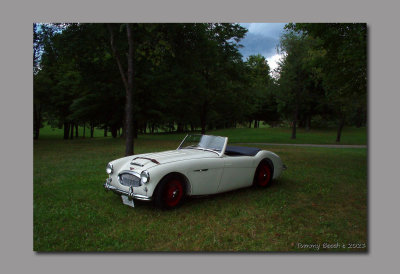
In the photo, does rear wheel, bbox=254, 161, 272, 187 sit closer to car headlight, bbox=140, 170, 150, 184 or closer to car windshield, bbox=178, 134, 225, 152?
car windshield, bbox=178, 134, 225, 152

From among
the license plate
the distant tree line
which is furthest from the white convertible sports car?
the distant tree line

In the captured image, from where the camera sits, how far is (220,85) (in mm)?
16359

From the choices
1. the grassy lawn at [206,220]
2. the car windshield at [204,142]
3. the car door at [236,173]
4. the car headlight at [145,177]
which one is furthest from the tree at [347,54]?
the car headlight at [145,177]

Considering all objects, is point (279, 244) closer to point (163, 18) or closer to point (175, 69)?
point (163, 18)

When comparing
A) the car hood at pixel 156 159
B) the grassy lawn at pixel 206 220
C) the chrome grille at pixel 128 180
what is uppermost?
the car hood at pixel 156 159

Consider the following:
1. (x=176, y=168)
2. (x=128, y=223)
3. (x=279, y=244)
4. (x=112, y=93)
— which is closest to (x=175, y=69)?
(x=112, y=93)

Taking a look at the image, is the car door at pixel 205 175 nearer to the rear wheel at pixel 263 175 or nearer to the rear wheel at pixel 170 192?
the rear wheel at pixel 170 192

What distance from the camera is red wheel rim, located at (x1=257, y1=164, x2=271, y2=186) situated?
5188 mm

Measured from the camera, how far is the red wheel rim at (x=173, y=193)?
3.82 meters

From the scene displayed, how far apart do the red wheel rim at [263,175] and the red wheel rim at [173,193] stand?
1931 mm

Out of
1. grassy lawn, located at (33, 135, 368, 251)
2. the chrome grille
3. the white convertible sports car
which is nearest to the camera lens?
grassy lawn, located at (33, 135, 368, 251)

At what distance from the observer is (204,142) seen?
5000 mm

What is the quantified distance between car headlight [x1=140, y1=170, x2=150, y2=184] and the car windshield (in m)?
1.54

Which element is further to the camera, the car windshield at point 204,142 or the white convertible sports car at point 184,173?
the car windshield at point 204,142
